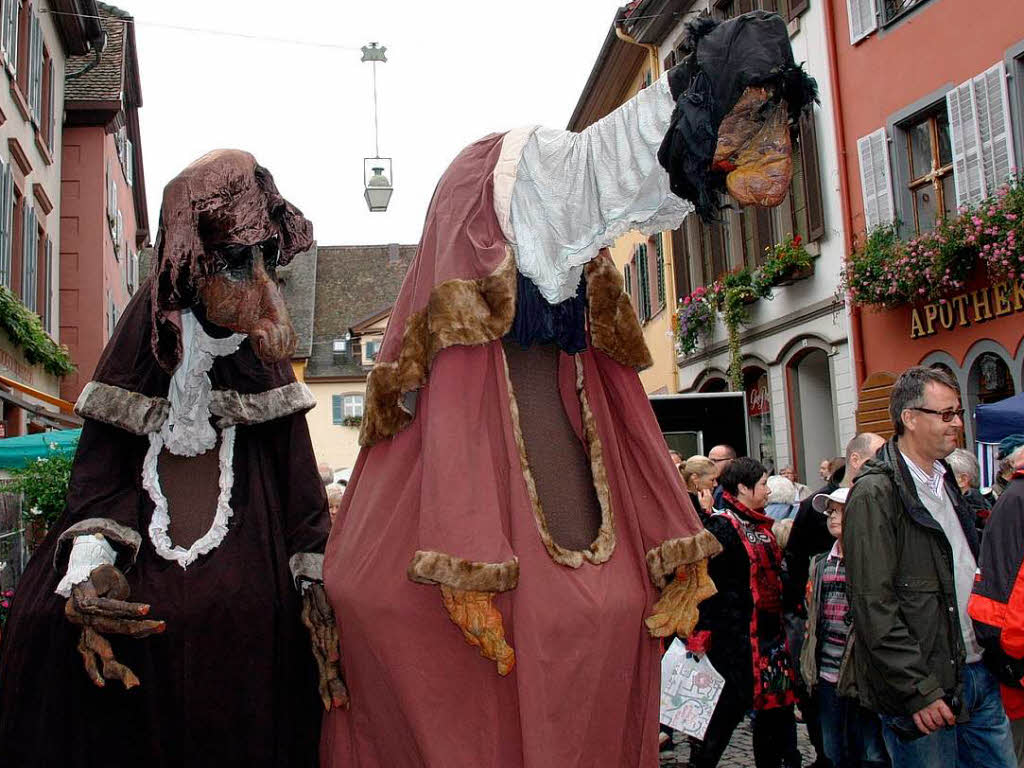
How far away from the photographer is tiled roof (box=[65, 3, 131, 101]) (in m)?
20.3

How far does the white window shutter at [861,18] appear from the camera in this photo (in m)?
13.4

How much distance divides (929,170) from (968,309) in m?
1.97

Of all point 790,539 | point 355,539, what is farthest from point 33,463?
point 355,539

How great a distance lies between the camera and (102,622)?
277 cm

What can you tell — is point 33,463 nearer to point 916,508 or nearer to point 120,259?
point 916,508

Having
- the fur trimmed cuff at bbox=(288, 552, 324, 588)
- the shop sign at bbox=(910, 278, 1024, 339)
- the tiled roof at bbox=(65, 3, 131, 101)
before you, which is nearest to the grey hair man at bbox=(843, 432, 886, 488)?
the fur trimmed cuff at bbox=(288, 552, 324, 588)

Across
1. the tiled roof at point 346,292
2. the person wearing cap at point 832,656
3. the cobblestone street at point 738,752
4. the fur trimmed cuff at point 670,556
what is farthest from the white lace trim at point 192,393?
the tiled roof at point 346,292

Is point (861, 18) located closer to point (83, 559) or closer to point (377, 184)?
point (377, 184)

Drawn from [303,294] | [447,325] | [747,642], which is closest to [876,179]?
[747,642]

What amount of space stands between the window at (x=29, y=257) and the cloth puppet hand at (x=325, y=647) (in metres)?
13.7

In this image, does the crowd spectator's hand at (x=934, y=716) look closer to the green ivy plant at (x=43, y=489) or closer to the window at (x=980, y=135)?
the green ivy plant at (x=43, y=489)

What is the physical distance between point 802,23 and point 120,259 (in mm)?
15789

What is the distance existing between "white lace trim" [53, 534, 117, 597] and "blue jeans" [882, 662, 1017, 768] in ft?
9.15

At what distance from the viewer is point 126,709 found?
2896 mm
